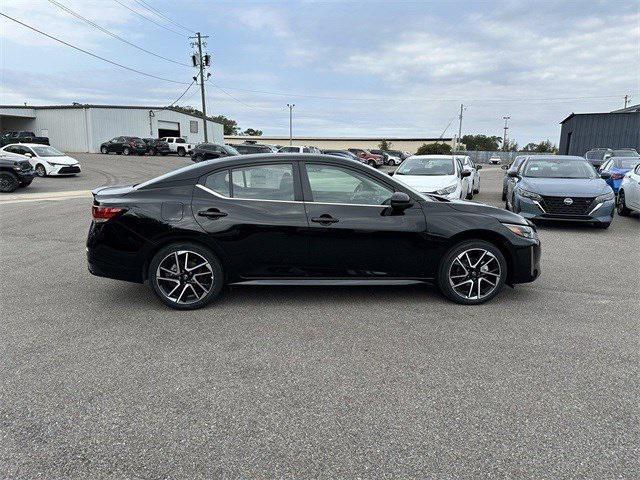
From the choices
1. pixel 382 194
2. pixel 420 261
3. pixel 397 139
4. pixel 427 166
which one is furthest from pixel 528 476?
pixel 397 139

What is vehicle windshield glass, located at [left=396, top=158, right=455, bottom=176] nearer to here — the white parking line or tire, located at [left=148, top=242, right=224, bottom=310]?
tire, located at [left=148, top=242, right=224, bottom=310]

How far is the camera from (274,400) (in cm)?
307

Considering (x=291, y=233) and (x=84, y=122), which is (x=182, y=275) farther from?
(x=84, y=122)

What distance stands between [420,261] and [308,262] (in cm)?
114

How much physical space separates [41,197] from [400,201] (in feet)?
45.7

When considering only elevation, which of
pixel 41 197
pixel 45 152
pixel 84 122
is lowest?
pixel 41 197

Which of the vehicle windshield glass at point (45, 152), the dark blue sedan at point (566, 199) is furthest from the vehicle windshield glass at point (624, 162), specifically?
the vehicle windshield glass at point (45, 152)

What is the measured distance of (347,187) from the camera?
483 cm

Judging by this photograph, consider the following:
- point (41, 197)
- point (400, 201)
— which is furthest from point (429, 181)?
point (41, 197)

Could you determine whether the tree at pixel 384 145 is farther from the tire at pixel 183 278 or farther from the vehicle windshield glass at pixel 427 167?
the tire at pixel 183 278

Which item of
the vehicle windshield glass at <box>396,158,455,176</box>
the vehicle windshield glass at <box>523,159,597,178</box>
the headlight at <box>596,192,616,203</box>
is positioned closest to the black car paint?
the headlight at <box>596,192,616,203</box>

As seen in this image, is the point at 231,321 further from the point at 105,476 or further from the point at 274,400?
the point at 105,476

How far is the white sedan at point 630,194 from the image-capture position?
10.9 metres

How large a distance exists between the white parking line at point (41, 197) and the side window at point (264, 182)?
11.7 meters
